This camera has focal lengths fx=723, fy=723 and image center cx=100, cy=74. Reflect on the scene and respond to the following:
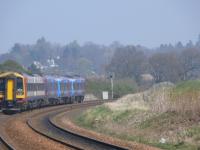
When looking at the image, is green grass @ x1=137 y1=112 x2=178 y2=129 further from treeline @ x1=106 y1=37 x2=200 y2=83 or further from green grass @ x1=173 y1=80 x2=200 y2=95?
treeline @ x1=106 y1=37 x2=200 y2=83

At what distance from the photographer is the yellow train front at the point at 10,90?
49.6 meters

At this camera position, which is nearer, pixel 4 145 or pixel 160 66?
pixel 4 145

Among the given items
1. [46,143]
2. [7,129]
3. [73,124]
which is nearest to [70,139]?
[46,143]

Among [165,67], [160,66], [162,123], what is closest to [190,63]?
[160,66]

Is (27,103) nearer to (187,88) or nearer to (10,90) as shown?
(10,90)

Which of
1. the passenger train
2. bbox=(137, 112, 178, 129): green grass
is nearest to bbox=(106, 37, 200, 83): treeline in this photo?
the passenger train

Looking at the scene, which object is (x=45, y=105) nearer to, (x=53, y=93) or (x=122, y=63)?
(x=53, y=93)

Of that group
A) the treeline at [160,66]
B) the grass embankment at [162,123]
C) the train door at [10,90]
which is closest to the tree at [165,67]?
the treeline at [160,66]

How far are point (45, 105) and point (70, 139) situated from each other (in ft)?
119

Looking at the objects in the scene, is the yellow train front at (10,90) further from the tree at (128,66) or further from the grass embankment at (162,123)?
the tree at (128,66)

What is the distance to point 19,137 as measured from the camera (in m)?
Result: 29.5

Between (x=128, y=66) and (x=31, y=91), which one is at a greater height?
(x=128, y=66)

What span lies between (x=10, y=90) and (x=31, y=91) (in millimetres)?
3532

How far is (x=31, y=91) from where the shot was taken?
174ft
